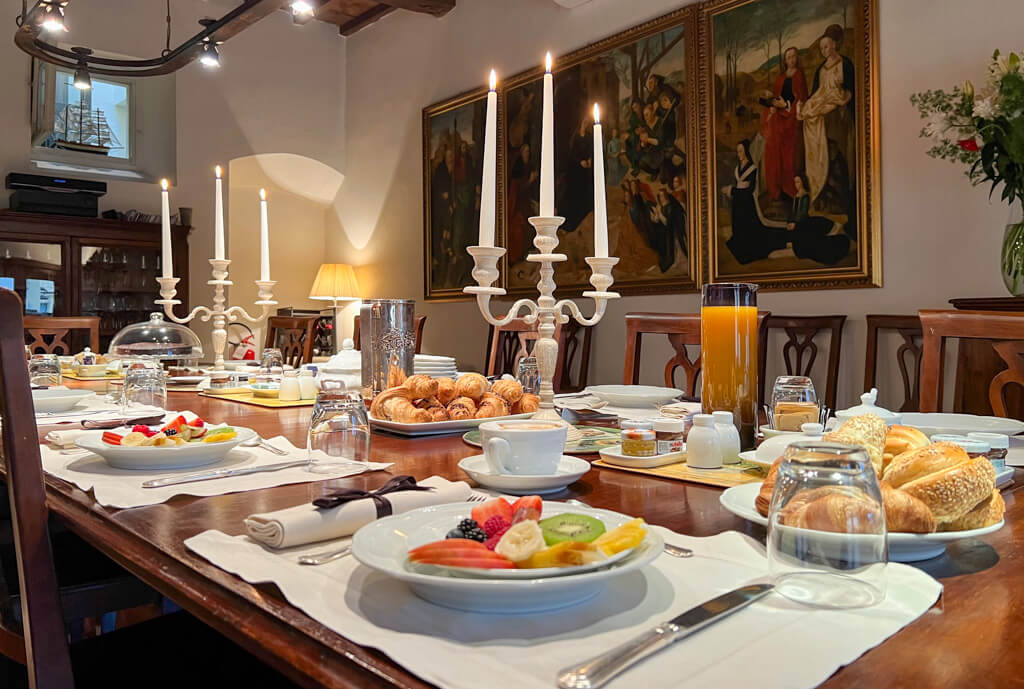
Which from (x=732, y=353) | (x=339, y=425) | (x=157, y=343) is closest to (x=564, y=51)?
(x=157, y=343)

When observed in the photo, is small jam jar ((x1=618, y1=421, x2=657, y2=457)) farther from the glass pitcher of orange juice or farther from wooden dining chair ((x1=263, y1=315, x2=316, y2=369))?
wooden dining chair ((x1=263, y1=315, x2=316, y2=369))

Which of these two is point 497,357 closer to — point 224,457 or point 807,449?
point 224,457

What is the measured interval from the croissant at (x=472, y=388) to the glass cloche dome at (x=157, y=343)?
1.68m

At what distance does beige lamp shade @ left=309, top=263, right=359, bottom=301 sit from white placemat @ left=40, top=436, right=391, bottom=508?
5214 millimetres

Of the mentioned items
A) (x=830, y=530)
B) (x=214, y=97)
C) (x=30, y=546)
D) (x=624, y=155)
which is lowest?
(x=30, y=546)

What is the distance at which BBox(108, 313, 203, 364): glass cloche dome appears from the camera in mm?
2846

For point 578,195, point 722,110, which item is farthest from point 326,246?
point 722,110

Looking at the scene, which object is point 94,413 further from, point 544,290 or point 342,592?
point 342,592

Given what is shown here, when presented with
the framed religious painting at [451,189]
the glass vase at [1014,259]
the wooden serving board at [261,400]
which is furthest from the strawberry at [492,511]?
the framed religious painting at [451,189]

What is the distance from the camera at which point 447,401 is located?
1.48 m

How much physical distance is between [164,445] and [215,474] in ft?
0.38

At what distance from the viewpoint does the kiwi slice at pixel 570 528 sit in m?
0.60

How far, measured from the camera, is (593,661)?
1.45 ft

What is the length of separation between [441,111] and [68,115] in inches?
110
